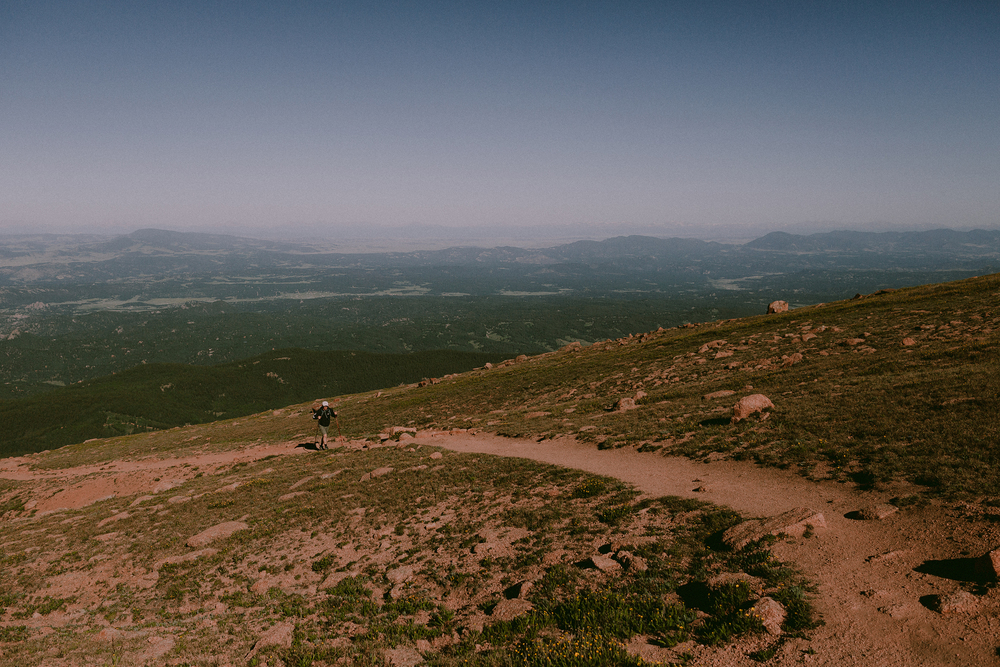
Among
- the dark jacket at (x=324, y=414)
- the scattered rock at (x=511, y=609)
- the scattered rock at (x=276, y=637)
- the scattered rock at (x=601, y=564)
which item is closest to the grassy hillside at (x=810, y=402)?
the dark jacket at (x=324, y=414)

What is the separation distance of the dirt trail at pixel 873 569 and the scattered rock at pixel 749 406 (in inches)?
309

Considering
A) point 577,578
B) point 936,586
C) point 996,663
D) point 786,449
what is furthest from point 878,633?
point 786,449

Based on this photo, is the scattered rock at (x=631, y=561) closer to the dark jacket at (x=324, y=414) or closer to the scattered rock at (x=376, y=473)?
the scattered rock at (x=376, y=473)

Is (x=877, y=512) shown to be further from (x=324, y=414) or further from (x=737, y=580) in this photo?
(x=324, y=414)

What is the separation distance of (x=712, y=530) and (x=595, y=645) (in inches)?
302

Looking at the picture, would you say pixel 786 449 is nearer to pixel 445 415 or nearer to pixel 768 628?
pixel 768 628

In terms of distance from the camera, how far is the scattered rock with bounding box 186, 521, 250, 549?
908 inches

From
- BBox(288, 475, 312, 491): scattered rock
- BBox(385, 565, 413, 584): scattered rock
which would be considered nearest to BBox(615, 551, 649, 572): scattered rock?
BBox(385, 565, 413, 584): scattered rock

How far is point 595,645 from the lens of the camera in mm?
11812

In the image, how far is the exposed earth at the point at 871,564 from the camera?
33.6 feet

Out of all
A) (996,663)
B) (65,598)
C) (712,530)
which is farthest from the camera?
(65,598)

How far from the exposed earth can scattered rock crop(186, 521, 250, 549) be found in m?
4.36

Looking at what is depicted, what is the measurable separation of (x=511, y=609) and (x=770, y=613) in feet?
26.0

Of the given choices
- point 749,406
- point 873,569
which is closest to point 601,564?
point 873,569
